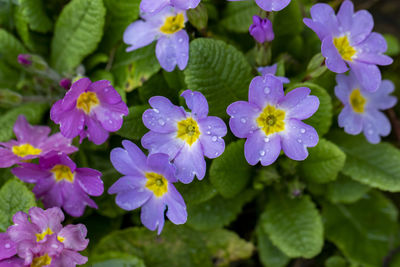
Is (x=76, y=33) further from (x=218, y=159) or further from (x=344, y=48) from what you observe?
(x=344, y=48)

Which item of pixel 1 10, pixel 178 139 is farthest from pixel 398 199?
pixel 1 10

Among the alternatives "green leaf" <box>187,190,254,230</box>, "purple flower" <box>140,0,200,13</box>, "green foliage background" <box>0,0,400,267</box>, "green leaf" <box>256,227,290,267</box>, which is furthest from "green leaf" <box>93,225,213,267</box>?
"purple flower" <box>140,0,200,13</box>

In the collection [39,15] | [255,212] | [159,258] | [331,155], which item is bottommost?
[255,212]

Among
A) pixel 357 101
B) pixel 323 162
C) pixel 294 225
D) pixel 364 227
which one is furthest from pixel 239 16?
pixel 364 227

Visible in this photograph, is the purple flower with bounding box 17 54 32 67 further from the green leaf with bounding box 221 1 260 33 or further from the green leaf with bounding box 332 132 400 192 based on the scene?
the green leaf with bounding box 332 132 400 192

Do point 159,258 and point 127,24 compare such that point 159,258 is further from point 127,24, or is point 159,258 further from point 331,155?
point 127,24

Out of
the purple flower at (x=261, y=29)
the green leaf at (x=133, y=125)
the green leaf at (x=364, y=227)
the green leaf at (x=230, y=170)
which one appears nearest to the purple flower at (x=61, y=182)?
the green leaf at (x=133, y=125)
